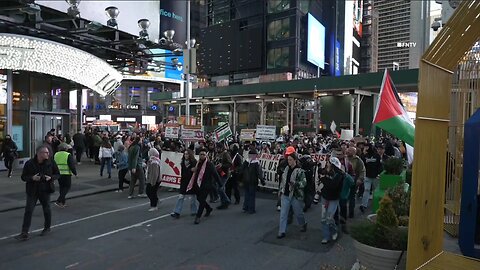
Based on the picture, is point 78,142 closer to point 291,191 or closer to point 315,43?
A: point 291,191

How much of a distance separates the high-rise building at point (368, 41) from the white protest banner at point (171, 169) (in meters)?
102

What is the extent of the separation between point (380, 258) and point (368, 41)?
11391cm

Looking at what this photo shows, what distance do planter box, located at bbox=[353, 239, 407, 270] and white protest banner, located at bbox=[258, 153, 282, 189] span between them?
A: 26.2 ft

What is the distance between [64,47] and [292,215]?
31.0 feet

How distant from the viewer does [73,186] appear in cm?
1408

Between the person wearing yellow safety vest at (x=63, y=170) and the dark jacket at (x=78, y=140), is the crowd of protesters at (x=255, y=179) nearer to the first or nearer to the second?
the person wearing yellow safety vest at (x=63, y=170)

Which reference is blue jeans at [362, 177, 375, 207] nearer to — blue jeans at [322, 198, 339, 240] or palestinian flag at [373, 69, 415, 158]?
blue jeans at [322, 198, 339, 240]

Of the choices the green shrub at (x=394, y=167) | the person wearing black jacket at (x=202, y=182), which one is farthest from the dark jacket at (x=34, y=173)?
the green shrub at (x=394, y=167)

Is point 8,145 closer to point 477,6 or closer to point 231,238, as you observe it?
point 231,238

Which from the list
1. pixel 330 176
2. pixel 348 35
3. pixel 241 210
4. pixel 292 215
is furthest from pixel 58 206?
pixel 348 35

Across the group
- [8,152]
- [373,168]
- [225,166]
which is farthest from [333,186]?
[8,152]

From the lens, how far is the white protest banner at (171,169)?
13.2 m

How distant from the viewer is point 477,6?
3850 millimetres

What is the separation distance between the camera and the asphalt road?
6.61m
